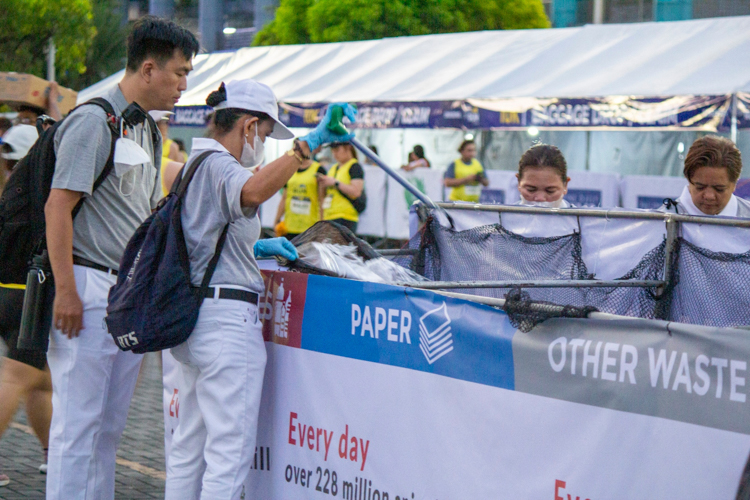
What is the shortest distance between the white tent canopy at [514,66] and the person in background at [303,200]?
12.6ft

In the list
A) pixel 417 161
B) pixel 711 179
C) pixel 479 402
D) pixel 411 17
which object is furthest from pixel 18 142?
pixel 411 17

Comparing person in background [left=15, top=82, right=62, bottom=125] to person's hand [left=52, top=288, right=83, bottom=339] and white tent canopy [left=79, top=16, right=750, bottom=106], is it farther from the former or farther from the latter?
white tent canopy [left=79, top=16, right=750, bottom=106]

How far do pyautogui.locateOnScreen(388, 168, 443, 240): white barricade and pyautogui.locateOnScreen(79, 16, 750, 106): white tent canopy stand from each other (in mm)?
1239

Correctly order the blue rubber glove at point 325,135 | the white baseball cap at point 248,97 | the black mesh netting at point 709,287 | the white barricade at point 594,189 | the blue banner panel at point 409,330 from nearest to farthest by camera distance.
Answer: the blue banner panel at point 409,330, the blue rubber glove at point 325,135, the white baseball cap at point 248,97, the black mesh netting at point 709,287, the white barricade at point 594,189

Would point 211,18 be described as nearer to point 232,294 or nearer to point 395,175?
point 395,175

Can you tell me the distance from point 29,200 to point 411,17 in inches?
1030

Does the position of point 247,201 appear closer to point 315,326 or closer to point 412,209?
point 315,326

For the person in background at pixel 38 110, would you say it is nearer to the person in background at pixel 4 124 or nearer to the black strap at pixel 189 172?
the person in background at pixel 4 124

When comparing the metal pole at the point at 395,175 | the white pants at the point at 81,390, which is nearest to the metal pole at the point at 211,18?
the metal pole at the point at 395,175

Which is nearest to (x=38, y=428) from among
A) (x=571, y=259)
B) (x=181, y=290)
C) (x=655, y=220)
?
(x=181, y=290)

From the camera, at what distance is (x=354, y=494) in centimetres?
326

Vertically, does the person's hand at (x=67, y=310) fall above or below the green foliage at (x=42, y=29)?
below

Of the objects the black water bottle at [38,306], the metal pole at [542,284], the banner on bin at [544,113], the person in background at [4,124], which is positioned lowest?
the black water bottle at [38,306]

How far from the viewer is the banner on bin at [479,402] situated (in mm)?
2365
